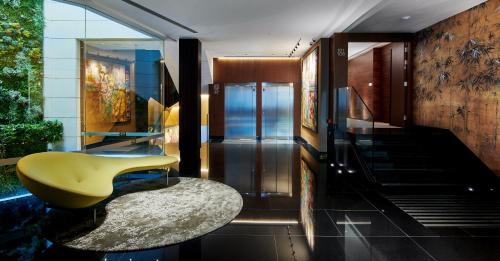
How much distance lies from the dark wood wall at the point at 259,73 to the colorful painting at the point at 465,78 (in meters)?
5.97

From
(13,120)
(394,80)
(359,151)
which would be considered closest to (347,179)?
(359,151)

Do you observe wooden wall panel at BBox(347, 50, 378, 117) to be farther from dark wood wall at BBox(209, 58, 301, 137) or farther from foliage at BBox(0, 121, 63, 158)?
foliage at BBox(0, 121, 63, 158)

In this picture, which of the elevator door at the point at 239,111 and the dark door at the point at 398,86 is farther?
the elevator door at the point at 239,111

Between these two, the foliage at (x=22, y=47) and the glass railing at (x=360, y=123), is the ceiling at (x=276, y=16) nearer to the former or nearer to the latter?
the foliage at (x=22, y=47)

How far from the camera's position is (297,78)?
1430 centimetres

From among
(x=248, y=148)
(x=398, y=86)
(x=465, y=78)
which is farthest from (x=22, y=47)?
(x=398, y=86)

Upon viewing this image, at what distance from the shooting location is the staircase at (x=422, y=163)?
6074mm

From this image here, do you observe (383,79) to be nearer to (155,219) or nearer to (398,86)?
(398,86)

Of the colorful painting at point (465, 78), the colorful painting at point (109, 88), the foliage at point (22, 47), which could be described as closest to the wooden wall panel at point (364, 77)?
the colorful painting at point (465, 78)

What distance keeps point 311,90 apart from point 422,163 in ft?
16.8

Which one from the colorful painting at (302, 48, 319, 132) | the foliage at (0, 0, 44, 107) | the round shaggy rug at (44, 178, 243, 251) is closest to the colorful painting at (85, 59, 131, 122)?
the foliage at (0, 0, 44, 107)

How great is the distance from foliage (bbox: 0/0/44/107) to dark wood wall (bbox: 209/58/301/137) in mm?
8659

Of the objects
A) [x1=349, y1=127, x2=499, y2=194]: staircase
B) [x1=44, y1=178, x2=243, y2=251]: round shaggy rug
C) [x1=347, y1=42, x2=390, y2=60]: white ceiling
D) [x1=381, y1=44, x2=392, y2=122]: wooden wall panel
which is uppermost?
[x1=347, y1=42, x2=390, y2=60]: white ceiling

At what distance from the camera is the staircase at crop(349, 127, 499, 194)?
19.9ft
